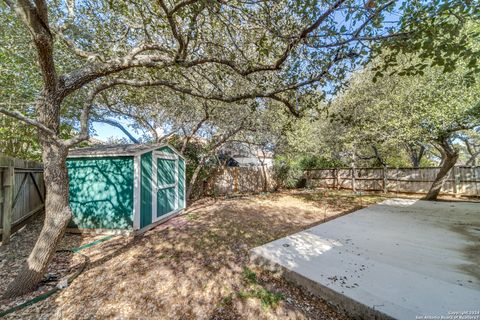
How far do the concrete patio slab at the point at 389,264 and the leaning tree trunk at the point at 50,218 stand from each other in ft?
8.89

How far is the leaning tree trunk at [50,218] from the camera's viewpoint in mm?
2498

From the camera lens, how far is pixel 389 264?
2.88 m

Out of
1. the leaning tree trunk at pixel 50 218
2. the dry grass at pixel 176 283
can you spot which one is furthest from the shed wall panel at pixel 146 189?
the leaning tree trunk at pixel 50 218

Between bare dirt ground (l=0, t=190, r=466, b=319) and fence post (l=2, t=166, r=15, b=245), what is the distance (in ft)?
0.74

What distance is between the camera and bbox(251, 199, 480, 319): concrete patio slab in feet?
6.73

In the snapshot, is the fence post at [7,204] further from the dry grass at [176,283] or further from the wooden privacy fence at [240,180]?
the wooden privacy fence at [240,180]

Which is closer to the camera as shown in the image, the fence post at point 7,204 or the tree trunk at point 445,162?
the fence post at point 7,204

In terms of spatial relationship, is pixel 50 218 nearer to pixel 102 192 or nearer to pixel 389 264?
pixel 102 192

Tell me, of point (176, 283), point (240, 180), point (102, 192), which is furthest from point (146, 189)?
point (240, 180)

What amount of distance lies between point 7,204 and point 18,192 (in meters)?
0.89

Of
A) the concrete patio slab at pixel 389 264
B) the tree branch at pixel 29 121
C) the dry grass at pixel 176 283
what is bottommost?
the dry grass at pixel 176 283

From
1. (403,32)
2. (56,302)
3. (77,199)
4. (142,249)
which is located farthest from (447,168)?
(77,199)

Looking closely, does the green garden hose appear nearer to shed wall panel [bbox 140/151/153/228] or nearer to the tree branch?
shed wall panel [bbox 140/151/153/228]

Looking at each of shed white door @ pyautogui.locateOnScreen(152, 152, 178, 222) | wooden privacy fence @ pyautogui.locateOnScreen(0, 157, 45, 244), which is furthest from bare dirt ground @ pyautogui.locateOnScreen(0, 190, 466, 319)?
shed white door @ pyautogui.locateOnScreen(152, 152, 178, 222)
